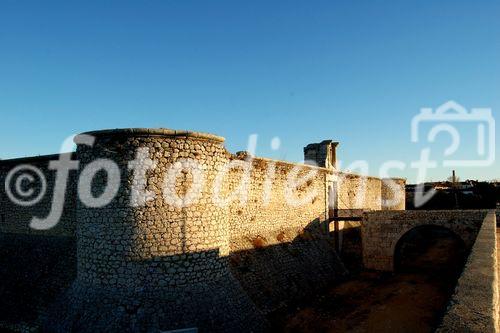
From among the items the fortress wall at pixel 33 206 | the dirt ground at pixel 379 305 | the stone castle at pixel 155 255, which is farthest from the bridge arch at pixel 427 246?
the fortress wall at pixel 33 206

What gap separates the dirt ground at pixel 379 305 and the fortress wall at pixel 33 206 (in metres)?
7.63

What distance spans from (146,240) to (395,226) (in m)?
15.0

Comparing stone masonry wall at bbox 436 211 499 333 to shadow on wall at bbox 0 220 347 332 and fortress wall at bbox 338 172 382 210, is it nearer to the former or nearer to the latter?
shadow on wall at bbox 0 220 347 332

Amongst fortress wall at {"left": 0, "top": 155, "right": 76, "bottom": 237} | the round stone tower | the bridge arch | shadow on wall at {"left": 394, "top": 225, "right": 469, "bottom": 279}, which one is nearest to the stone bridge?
the bridge arch

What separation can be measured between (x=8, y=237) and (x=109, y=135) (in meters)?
8.93

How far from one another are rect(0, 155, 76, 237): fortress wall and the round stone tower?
3551 mm

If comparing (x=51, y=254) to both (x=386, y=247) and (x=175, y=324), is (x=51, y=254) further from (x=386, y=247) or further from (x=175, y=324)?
(x=386, y=247)

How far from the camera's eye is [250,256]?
44.0ft

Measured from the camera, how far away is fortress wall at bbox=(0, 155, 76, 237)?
43.2ft

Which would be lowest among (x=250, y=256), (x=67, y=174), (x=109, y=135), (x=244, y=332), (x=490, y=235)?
(x=244, y=332)

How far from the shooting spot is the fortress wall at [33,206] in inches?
518

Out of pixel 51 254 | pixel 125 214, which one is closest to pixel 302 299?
pixel 125 214

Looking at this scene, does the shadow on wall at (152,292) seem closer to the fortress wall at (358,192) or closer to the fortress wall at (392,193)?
the fortress wall at (358,192)

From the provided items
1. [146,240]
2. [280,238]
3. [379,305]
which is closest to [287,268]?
[280,238]
